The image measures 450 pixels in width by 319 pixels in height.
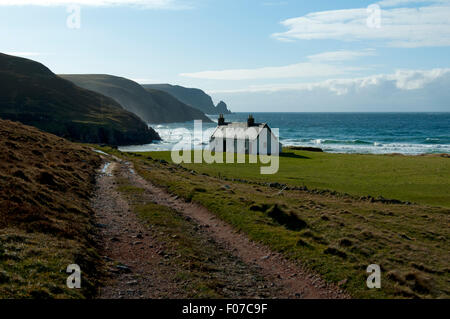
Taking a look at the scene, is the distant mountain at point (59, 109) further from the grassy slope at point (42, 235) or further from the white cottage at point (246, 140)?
the grassy slope at point (42, 235)

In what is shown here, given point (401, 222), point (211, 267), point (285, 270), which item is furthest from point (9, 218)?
point (401, 222)

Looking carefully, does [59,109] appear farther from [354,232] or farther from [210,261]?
[210,261]

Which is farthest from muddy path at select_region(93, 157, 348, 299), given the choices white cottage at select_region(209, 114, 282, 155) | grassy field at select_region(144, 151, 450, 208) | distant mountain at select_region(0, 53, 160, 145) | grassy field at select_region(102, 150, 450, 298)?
distant mountain at select_region(0, 53, 160, 145)

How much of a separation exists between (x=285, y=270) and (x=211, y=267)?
2.66 meters

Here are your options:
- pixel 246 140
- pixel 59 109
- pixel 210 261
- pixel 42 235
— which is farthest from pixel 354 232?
pixel 59 109

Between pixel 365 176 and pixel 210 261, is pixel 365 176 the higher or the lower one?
the higher one

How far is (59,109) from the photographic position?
5123 inches

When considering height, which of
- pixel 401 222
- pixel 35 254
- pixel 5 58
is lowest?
pixel 401 222

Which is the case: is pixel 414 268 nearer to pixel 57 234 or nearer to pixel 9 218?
pixel 57 234

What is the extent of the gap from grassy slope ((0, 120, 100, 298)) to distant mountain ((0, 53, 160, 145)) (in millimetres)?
84275

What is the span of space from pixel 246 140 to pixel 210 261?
6180 cm

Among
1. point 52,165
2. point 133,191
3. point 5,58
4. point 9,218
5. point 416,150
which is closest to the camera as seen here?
point 9,218

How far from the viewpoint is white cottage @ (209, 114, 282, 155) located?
73.6m
